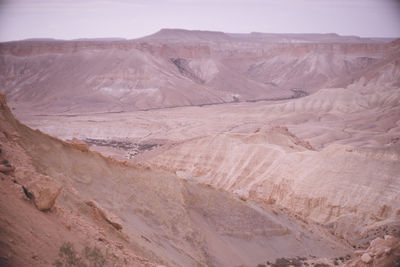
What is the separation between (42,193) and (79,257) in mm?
1591

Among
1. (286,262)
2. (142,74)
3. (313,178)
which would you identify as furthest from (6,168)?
(142,74)

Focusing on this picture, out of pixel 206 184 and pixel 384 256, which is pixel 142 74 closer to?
pixel 206 184

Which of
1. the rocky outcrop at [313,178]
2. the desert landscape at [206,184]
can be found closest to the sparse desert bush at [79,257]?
the desert landscape at [206,184]

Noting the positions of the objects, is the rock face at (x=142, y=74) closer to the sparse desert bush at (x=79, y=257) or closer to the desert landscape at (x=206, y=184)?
the desert landscape at (x=206, y=184)

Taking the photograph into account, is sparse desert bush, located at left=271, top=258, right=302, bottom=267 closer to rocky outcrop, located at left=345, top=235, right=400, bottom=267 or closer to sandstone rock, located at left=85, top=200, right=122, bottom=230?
rocky outcrop, located at left=345, top=235, right=400, bottom=267

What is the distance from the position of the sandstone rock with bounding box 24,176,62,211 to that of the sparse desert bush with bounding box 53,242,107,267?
1083 millimetres

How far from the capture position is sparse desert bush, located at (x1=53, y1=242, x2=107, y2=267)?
20.3 feet

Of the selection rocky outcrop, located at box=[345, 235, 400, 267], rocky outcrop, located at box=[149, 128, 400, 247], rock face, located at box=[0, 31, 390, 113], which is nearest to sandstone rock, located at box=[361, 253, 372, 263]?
rocky outcrop, located at box=[345, 235, 400, 267]

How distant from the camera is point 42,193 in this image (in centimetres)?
729

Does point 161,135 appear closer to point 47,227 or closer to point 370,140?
point 370,140

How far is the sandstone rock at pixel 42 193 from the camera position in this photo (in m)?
7.25

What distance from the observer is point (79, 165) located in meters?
12.4

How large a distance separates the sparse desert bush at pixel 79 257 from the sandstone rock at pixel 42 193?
3.55ft

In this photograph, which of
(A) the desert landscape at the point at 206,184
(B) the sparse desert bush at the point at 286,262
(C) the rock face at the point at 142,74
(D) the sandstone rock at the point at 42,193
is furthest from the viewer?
(C) the rock face at the point at 142,74
